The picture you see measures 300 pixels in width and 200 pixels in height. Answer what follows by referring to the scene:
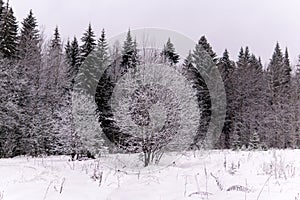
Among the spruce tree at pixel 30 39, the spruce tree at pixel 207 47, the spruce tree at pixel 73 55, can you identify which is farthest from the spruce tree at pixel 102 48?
the spruce tree at pixel 207 47

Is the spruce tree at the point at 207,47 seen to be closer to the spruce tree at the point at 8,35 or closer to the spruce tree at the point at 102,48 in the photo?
the spruce tree at the point at 102,48

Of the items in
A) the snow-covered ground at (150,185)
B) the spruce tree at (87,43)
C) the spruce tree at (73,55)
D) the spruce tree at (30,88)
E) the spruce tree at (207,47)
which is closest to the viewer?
the snow-covered ground at (150,185)

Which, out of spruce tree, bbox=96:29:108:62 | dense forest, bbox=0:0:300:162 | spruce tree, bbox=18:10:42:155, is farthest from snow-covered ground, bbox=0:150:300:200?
spruce tree, bbox=96:29:108:62

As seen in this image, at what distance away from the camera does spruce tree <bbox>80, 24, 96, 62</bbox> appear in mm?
30500

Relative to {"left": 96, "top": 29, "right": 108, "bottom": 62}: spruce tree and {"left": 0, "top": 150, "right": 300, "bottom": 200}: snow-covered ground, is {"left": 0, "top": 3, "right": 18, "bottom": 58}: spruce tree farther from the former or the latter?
{"left": 0, "top": 150, "right": 300, "bottom": 200}: snow-covered ground

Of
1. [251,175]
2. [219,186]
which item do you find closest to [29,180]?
[219,186]

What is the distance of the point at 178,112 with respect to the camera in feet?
35.9

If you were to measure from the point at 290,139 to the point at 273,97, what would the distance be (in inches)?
211

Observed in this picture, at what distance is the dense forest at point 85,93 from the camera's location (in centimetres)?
1706

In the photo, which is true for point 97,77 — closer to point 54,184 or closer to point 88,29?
point 88,29

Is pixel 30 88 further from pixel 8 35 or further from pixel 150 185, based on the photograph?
pixel 150 185

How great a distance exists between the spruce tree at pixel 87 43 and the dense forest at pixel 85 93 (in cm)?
10

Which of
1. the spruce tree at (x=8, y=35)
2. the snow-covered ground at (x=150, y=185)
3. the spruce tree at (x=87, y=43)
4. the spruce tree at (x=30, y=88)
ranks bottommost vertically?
the snow-covered ground at (x=150, y=185)

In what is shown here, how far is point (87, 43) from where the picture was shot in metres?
31.0
